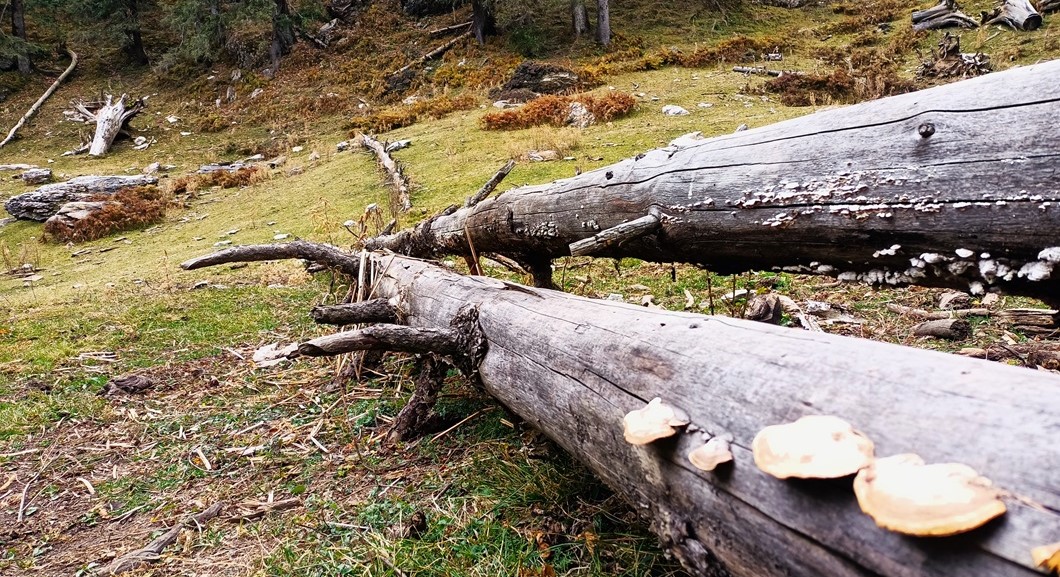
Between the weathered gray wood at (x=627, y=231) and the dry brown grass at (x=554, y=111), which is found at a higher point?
the weathered gray wood at (x=627, y=231)

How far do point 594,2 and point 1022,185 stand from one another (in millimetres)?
32413

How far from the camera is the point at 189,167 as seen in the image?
72.3ft

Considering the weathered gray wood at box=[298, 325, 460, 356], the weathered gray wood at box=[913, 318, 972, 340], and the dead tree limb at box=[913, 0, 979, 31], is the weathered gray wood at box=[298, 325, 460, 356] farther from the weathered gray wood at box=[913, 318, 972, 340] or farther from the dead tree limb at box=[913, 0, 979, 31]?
the dead tree limb at box=[913, 0, 979, 31]

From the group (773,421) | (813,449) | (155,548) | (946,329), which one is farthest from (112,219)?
(813,449)

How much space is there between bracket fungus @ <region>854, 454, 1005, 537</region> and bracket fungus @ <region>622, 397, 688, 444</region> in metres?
0.57

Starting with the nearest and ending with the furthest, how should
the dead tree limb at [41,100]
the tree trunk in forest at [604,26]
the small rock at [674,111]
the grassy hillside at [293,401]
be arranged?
the grassy hillside at [293,401]
the small rock at [674,111]
the tree trunk in forest at [604,26]
the dead tree limb at [41,100]

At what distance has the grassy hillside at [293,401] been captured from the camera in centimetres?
267

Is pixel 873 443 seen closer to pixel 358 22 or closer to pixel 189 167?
pixel 189 167

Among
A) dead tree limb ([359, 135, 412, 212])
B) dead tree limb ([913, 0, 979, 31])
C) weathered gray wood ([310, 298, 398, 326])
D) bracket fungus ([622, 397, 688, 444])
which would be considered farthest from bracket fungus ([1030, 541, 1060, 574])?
dead tree limb ([913, 0, 979, 31])

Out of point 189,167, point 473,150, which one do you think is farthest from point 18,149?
point 473,150

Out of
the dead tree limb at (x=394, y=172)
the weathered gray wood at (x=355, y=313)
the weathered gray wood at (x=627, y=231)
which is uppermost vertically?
the weathered gray wood at (x=627, y=231)

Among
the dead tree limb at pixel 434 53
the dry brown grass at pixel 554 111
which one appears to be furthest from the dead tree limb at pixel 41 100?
the dry brown grass at pixel 554 111

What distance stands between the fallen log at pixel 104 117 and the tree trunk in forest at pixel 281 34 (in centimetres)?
675

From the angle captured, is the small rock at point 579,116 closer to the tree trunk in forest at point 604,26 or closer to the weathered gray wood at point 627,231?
the tree trunk in forest at point 604,26
